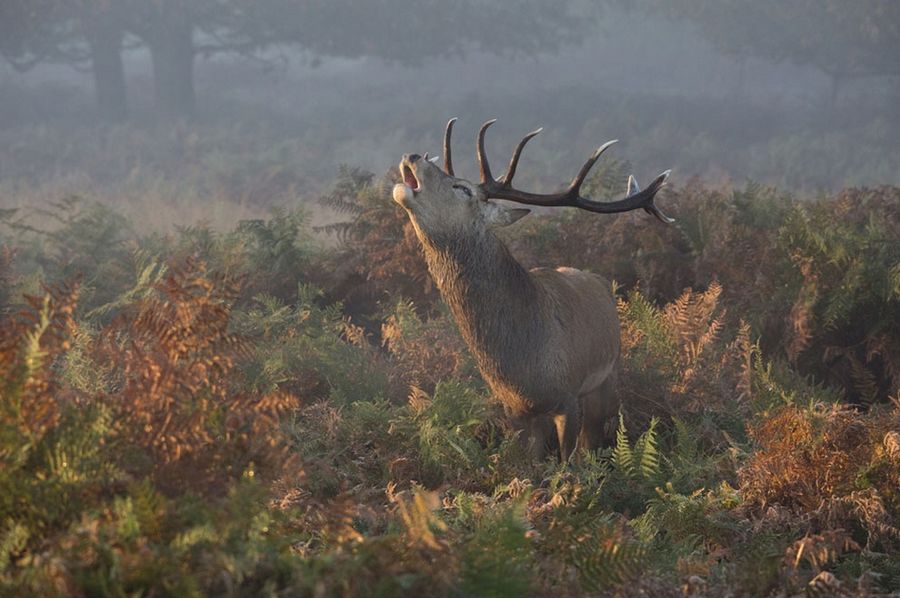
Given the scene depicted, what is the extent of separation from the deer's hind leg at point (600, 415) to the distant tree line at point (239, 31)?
89.1ft

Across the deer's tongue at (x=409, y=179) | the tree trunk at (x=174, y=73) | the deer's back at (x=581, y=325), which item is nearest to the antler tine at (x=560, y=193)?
the deer's tongue at (x=409, y=179)

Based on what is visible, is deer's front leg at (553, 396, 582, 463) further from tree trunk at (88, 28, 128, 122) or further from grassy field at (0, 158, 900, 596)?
tree trunk at (88, 28, 128, 122)

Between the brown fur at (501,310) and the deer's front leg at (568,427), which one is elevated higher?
the brown fur at (501,310)

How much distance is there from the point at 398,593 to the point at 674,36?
65412 millimetres

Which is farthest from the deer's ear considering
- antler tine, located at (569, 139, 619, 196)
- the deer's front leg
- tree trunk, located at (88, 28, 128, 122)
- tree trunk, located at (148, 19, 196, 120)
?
tree trunk, located at (88, 28, 128, 122)

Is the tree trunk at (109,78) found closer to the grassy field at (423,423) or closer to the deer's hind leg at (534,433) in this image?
the grassy field at (423,423)

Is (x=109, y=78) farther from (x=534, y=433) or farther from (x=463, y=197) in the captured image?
(x=534, y=433)

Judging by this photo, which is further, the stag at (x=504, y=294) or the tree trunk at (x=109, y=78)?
the tree trunk at (x=109, y=78)

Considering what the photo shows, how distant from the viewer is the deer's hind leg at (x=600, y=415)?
228 inches

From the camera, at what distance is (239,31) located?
31.0m

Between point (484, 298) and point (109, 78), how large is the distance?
29.6 metres

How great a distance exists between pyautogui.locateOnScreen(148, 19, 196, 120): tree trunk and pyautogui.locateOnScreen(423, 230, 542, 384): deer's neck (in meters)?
27.9

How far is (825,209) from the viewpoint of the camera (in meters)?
7.75

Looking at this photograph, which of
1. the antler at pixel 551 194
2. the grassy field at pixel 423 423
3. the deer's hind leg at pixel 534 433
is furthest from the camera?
the deer's hind leg at pixel 534 433
